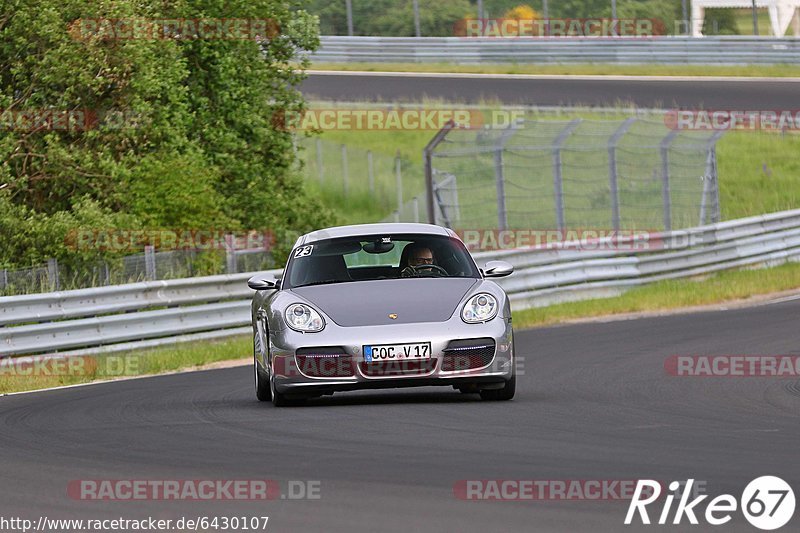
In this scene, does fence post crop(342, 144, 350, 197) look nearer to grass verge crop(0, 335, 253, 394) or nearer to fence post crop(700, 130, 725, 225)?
fence post crop(700, 130, 725, 225)

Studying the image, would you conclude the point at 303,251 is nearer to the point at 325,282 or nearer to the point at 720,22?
the point at 325,282

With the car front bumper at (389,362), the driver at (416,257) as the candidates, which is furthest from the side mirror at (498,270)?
the car front bumper at (389,362)

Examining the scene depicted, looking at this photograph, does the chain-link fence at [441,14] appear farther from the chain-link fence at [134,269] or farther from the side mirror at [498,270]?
the side mirror at [498,270]

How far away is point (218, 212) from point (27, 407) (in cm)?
1127

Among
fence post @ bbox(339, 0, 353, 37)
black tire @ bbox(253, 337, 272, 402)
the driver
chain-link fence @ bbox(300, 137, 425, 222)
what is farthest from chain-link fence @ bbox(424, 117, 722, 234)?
black tire @ bbox(253, 337, 272, 402)

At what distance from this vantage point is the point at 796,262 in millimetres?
25953

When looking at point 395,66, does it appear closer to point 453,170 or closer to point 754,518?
point 453,170

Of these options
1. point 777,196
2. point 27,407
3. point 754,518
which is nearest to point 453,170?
point 777,196
